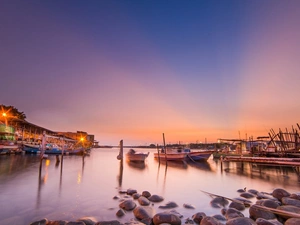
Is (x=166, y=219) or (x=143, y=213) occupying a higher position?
(x=166, y=219)

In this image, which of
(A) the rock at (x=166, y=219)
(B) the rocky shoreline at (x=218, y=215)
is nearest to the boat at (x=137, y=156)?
(B) the rocky shoreline at (x=218, y=215)

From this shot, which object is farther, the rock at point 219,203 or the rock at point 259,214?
the rock at point 219,203

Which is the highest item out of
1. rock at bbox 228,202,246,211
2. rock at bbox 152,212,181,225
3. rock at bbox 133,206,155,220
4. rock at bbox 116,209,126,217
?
rock at bbox 152,212,181,225

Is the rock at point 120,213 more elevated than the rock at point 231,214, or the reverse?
the rock at point 231,214

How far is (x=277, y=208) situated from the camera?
887cm

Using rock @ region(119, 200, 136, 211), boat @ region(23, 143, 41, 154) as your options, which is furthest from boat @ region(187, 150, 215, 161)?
boat @ region(23, 143, 41, 154)

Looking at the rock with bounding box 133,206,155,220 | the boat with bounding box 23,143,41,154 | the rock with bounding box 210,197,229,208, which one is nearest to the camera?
the rock with bounding box 133,206,155,220

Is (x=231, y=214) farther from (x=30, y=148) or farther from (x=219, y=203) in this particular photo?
(x=30, y=148)

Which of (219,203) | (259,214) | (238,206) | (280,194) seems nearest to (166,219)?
(259,214)

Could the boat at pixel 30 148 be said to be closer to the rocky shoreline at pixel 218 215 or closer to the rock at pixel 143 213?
the rocky shoreline at pixel 218 215

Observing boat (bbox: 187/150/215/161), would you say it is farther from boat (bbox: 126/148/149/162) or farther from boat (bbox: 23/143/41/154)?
boat (bbox: 23/143/41/154)

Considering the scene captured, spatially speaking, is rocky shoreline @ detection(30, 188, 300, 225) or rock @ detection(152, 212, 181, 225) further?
rock @ detection(152, 212, 181, 225)

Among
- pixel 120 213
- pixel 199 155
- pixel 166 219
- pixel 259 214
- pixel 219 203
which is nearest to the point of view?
pixel 166 219

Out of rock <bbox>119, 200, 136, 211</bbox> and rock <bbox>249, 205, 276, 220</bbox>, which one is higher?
rock <bbox>249, 205, 276, 220</bbox>
